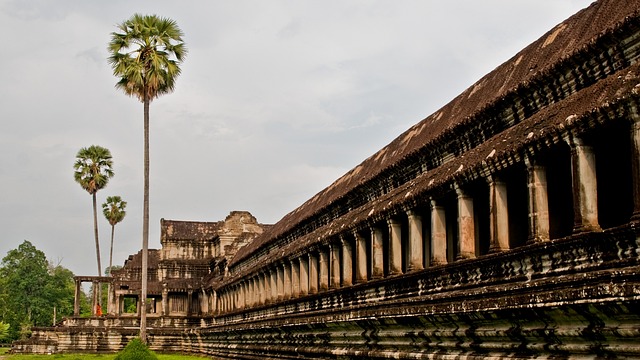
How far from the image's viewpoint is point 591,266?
30.8 feet

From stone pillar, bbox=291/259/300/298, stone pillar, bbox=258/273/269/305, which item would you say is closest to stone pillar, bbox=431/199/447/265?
stone pillar, bbox=291/259/300/298

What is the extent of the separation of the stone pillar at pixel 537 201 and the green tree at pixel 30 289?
90583 mm

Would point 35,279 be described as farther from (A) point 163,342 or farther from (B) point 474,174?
(B) point 474,174

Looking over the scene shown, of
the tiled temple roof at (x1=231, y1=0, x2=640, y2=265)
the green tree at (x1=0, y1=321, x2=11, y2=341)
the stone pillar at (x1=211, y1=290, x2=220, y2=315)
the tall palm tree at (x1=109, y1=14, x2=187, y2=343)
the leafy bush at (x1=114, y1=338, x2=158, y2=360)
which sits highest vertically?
the tall palm tree at (x1=109, y1=14, x2=187, y2=343)

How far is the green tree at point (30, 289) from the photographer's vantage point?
320 ft

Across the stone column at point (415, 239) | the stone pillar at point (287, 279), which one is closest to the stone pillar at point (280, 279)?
the stone pillar at point (287, 279)

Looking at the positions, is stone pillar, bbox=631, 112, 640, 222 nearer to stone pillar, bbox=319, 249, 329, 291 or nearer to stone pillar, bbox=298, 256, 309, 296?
stone pillar, bbox=319, 249, 329, 291

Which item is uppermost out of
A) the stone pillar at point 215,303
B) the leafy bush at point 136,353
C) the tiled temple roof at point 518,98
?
the tiled temple roof at point 518,98

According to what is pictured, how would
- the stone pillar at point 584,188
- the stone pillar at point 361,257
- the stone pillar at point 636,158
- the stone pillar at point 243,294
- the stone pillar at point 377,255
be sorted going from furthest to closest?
the stone pillar at point 243,294 → the stone pillar at point 361,257 → the stone pillar at point 377,255 → the stone pillar at point 584,188 → the stone pillar at point 636,158

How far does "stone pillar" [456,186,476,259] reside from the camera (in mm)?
13094

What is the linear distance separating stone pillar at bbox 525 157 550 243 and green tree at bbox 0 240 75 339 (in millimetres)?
90583

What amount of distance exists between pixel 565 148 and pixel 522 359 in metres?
2.83

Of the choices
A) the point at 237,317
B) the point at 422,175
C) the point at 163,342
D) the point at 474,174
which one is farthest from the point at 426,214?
the point at 163,342

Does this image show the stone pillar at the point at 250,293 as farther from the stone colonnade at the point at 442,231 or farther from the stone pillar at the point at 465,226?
the stone pillar at the point at 465,226
